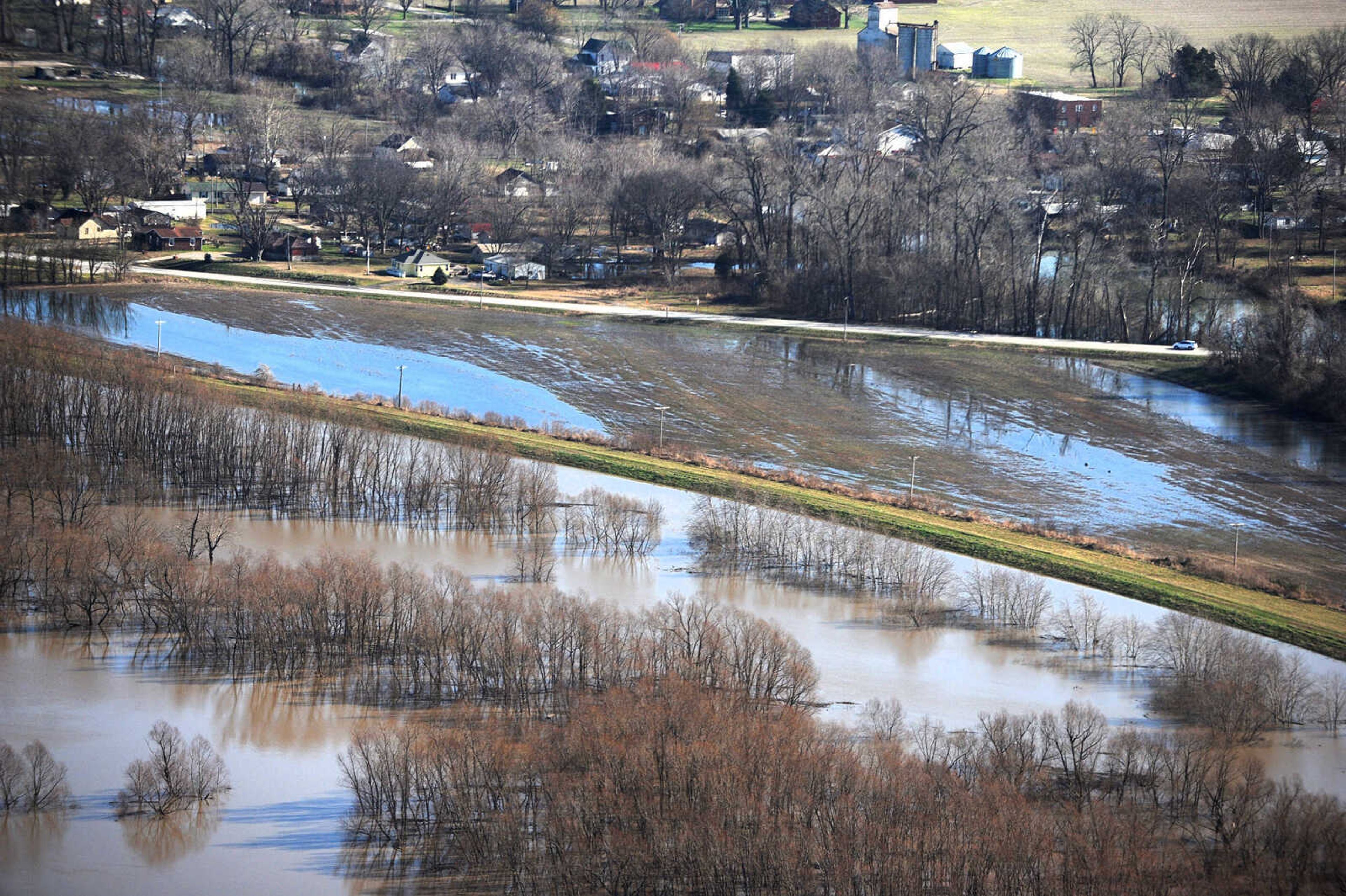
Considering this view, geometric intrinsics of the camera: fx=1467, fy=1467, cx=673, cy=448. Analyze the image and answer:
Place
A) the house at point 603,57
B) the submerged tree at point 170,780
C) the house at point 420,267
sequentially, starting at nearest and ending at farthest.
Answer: the submerged tree at point 170,780 → the house at point 420,267 → the house at point 603,57

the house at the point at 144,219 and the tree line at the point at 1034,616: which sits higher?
the house at the point at 144,219

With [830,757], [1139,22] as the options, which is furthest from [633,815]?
[1139,22]

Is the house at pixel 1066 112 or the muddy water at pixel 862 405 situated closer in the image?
the muddy water at pixel 862 405

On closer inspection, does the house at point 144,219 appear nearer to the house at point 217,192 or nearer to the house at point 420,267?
the house at point 217,192

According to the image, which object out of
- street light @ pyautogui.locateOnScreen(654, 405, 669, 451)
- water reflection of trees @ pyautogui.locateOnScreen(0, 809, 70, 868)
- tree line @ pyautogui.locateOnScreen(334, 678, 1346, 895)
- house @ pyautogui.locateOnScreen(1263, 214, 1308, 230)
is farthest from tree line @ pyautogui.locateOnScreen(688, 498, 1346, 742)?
house @ pyautogui.locateOnScreen(1263, 214, 1308, 230)

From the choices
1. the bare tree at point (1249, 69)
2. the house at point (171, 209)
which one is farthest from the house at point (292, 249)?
the bare tree at point (1249, 69)

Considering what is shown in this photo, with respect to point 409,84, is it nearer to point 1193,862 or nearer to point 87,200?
point 87,200

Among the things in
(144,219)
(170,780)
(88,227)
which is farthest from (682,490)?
(144,219)
